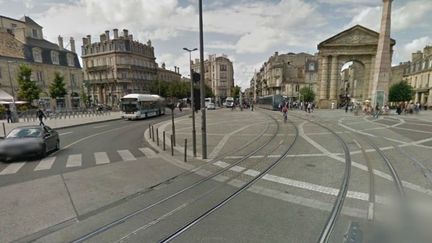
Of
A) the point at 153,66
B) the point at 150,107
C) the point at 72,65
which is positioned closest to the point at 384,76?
the point at 150,107

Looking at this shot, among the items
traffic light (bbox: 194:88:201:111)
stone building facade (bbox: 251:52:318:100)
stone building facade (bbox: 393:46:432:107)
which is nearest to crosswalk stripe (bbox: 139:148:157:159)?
traffic light (bbox: 194:88:201:111)

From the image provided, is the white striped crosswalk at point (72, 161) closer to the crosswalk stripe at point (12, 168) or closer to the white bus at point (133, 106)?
the crosswalk stripe at point (12, 168)

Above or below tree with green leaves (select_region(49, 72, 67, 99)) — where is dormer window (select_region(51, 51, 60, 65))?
above

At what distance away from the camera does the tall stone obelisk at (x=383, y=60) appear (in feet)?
96.8

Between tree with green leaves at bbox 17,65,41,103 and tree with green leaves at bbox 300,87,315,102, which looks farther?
tree with green leaves at bbox 300,87,315,102

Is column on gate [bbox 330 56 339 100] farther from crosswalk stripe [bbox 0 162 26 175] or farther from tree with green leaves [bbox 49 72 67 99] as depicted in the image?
crosswalk stripe [bbox 0 162 26 175]

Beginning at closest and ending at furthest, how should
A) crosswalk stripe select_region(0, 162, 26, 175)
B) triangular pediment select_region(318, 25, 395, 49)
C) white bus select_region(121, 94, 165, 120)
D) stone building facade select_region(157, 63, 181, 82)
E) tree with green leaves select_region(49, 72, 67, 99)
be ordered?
crosswalk stripe select_region(0, 162, 26, 175) < white bus select_region(121, 94, 165, 120) < tree with green leaves select_region(49, 72, 67, 99) < triangular pediment select_region(318, 25, 395, 49) < stone building facade select_region(157, 63, 181, 82)

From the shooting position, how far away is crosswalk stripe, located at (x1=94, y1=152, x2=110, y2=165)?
8.82m

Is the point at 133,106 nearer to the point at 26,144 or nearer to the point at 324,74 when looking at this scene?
the point at 26,144

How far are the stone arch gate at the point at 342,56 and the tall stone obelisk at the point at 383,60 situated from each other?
17853 mm

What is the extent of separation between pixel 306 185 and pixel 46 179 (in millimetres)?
7223

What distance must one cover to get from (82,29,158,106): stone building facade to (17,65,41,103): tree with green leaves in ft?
106

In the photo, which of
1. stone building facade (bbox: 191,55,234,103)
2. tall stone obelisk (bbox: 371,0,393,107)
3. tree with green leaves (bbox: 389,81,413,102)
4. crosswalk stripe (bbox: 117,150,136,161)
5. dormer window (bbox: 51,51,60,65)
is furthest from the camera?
stone building facade (bbox: 191,55,234,103)

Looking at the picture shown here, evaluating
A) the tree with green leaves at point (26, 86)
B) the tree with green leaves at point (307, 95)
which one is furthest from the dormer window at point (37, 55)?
the tree with green leaves at point (307, 95)
